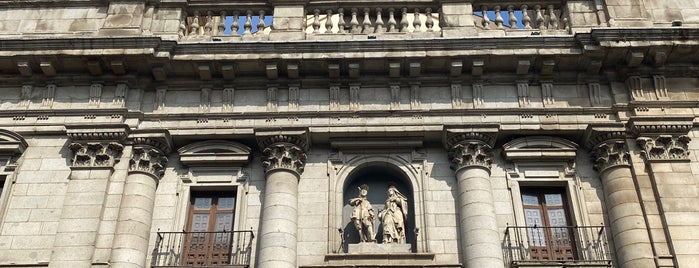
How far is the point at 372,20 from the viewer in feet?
64.3

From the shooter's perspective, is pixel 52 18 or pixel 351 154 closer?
pixel 351 154

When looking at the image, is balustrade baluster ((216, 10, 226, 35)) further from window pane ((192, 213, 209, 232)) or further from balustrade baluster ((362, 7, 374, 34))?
window pane ((192, 213, 209, 232))

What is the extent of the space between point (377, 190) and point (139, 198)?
5.67m

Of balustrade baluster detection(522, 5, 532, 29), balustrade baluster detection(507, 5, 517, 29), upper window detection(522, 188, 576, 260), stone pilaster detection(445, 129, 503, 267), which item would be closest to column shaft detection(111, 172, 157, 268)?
stone pilaster detection(445, 129, 503, 267)

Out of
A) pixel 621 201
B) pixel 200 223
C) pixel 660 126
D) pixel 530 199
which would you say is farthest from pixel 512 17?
pixel 200 223

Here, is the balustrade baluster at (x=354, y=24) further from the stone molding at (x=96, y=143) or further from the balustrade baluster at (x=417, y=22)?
the stone molding at (x=96, y=143)

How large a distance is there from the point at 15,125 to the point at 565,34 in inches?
552

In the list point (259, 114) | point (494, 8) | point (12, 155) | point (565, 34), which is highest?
point (494, 8)

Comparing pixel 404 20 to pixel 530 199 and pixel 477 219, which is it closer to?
pixel 530 199

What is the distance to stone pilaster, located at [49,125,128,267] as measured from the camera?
1496 cm

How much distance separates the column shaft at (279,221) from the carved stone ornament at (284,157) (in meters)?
0.15

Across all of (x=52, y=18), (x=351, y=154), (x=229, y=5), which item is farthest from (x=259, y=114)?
(x=52, y=18)

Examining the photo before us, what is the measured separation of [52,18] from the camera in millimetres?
19078

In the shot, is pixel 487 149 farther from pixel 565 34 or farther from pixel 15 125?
pixel 15 125
